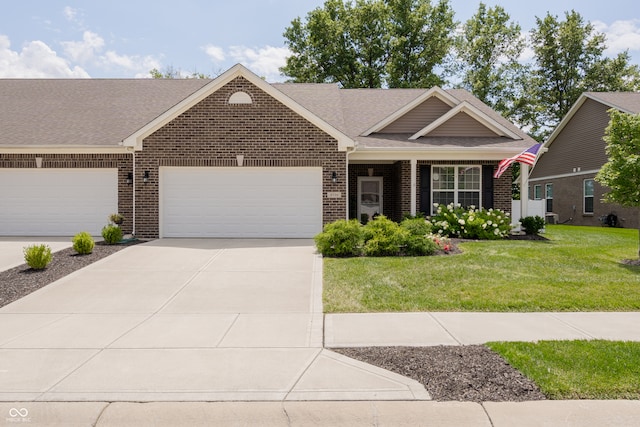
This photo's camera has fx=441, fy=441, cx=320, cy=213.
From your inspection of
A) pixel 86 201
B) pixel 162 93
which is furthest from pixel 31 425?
pixel 162 93

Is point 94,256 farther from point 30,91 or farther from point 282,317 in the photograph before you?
point 30,91

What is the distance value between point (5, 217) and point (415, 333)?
48.3ft

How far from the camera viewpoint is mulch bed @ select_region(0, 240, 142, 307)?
25.9ft

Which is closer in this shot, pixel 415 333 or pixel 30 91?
pixel 415 333

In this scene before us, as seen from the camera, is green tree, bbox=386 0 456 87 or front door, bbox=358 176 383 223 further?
green tree, bbox=386 0 456 87

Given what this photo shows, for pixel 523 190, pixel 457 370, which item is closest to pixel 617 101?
pixel 523 190

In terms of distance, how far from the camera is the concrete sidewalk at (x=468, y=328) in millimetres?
5402

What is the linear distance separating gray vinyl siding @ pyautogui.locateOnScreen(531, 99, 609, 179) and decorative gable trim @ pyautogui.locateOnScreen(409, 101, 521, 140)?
999cm

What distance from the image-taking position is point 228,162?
13.8m

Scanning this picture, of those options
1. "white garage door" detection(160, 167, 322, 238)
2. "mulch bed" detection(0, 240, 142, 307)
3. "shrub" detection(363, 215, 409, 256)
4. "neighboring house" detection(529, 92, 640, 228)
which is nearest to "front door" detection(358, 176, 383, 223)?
"white garage door" detection(160, 167, 322, 238)

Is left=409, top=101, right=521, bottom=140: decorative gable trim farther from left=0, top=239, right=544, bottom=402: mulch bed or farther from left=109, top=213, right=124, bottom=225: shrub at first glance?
left=0, top=239, right=544, bottom=402: mulch bed

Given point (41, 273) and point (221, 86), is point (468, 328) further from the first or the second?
point (221, 86)

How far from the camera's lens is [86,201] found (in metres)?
14.5

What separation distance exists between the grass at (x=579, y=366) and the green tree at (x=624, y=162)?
6524 millimetres
